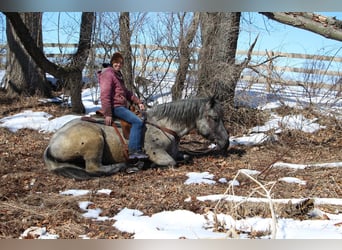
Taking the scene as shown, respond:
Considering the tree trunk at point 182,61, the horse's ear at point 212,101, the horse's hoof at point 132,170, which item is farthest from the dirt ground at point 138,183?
the tree trunk at point 182,61

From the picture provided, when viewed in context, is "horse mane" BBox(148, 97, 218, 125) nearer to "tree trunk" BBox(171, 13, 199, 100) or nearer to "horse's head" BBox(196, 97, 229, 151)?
"horse's head" BBox(196, 97, 229, 151)

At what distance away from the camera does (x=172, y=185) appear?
3.77 m

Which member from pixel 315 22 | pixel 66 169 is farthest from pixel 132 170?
pixel 315 22

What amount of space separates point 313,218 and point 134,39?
96.0 inches

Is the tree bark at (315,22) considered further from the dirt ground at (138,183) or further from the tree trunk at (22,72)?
the tree trunk at (22,72)

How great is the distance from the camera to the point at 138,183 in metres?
3.88

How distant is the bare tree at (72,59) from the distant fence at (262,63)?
77 millimetres

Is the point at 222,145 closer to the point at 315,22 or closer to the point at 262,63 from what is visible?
the point at 262,63

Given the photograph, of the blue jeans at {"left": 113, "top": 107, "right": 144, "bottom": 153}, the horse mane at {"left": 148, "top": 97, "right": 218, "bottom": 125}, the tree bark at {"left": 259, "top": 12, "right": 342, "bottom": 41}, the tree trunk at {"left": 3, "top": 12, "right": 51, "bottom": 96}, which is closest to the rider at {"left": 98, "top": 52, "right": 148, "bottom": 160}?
the blue jeans at {"left": 113, "top": 107, "right": 144, "bottom": 153}

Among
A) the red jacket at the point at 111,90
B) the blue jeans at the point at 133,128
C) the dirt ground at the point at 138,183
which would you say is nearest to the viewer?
the dirt ground at the point at 138,183

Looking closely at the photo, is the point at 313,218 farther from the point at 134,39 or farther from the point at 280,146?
the point at 134,39

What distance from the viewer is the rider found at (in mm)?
4145

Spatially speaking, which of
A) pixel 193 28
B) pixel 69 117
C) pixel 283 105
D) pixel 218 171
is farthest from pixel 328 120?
pixel 69 117

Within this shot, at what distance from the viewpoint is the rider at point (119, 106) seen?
414 cm
